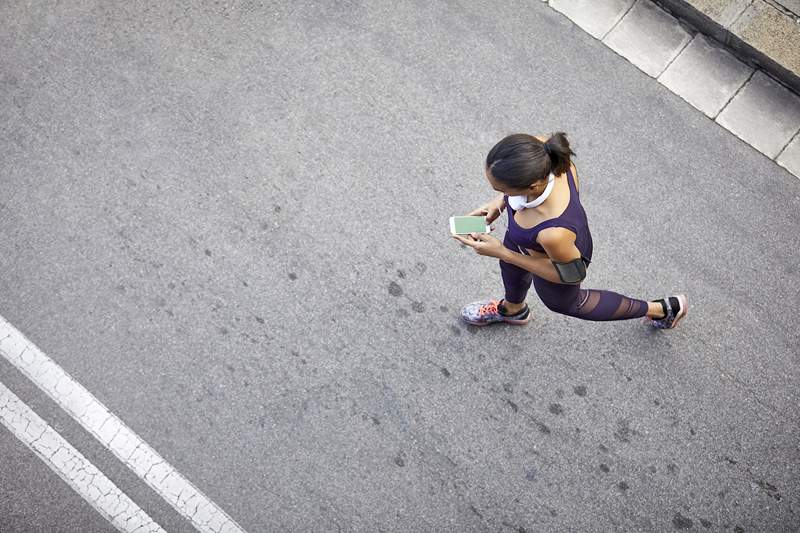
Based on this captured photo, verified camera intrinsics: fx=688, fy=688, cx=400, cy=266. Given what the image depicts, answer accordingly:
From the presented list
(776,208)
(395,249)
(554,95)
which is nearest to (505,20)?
(554,95)

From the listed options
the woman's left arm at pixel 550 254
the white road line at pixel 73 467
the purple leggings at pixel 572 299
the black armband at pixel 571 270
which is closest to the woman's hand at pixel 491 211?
the purple leggings at pixel 572 299

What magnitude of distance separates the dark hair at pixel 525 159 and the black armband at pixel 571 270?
1.58 feet

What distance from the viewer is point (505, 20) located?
5270mm

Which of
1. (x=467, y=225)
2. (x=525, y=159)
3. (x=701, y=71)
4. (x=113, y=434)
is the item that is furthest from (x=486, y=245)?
(x=701, y=71)

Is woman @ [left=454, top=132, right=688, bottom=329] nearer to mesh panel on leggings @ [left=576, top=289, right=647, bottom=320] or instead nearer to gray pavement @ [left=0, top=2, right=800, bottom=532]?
mesh panel on leggings @ [left=576, top=289, right=647, bottom=320]

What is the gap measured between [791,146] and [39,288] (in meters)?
5.24

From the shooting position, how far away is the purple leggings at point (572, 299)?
3.74 m

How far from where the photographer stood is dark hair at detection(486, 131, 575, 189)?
9.66 feet

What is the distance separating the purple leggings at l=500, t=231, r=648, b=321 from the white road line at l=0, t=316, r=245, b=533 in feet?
7.00

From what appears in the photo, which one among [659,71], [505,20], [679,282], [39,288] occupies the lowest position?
[39,288]

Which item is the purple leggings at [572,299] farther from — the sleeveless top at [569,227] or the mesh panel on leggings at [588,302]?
the sleeveless top at [569,227]

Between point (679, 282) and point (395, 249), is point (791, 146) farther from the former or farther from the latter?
point (395, 249)

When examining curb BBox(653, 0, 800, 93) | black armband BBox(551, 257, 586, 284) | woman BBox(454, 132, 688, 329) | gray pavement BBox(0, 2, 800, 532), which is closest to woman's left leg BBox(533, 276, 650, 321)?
woman BBox(454, 132, 688, 329)

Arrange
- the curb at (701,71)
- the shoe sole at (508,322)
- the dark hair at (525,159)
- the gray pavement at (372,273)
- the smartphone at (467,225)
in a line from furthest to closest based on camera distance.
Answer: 1. the curb at (701,71)
2. the shoe sole at (508,322)
3. the gray pavement at (372,273)
4. the smartphone at (467,225)
5. the dark hair at (525,159)
